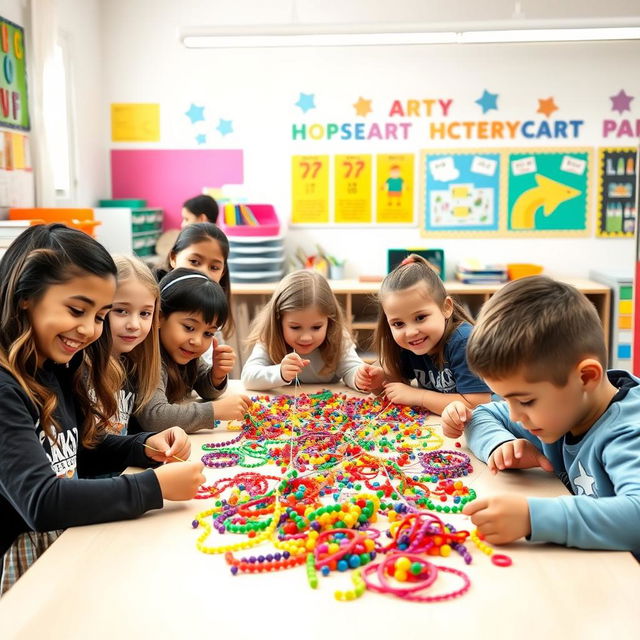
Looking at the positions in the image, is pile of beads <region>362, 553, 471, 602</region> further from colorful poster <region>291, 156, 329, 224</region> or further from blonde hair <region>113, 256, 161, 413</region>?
colorful poster <region>291, 156, 329, 224</region>

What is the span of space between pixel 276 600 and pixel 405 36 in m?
3.42

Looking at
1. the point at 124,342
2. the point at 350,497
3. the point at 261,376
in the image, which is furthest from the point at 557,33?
the point at 350,497

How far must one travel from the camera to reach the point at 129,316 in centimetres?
181

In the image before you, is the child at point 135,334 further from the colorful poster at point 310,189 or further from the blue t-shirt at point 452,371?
the colorful poster at point 310,189

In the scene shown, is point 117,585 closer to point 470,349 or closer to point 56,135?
point 470,349

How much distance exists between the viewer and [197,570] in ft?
3.35

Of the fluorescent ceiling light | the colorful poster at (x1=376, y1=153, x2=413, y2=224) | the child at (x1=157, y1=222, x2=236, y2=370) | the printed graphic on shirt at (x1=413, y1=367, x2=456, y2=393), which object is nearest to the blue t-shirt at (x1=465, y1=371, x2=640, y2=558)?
the printed graphic on shirt at (x1=413, y1=367, x2=456, y2=393)

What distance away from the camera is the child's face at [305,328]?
2.32m

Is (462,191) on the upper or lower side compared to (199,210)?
upper

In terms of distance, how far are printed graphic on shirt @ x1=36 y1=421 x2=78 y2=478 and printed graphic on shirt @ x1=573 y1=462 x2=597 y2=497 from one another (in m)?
0.92

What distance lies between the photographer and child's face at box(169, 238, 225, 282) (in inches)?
108

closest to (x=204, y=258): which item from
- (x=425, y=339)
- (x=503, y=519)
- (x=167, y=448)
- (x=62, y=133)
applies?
(x=425, y=339)

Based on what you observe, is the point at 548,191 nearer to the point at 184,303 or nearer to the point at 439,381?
the point at 439,381

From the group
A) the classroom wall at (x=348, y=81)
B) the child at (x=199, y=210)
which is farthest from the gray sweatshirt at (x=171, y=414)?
the classroom wall at (x=348, y=81)
